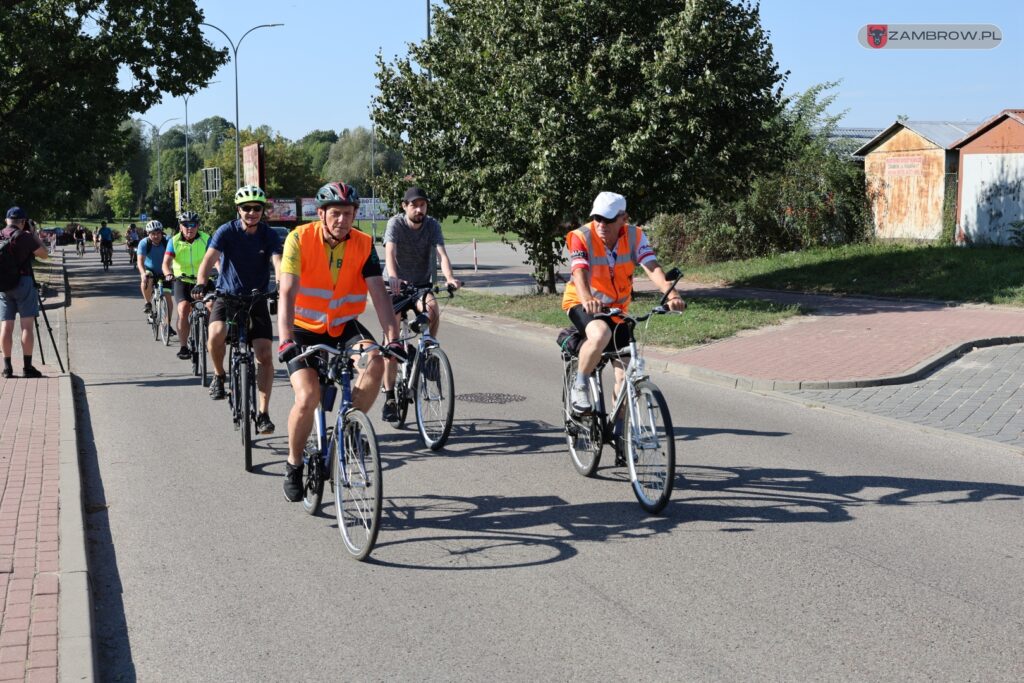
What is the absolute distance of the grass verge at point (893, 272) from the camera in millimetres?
19109

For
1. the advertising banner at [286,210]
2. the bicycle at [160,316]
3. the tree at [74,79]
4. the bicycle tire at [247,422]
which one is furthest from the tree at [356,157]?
the bicycle tire at [247,422]

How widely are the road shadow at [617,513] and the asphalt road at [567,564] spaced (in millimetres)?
21

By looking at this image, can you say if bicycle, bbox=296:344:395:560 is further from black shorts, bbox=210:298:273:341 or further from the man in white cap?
black shorts, bbox=210:298:273:341

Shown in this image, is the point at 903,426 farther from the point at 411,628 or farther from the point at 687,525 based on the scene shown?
the point at 411,628

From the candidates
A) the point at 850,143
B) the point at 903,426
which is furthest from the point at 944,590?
the point at 850,143

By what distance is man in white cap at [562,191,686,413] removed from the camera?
271 inches

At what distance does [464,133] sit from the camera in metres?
20.8

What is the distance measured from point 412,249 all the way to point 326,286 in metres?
3.23

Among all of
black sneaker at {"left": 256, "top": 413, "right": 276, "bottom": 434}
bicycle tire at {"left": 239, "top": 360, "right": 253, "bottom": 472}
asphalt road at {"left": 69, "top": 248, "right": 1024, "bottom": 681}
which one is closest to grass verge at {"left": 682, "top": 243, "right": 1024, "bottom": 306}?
asphalt road at {"left": 69, "top": 248, "right": 1024, "bottom": 681}

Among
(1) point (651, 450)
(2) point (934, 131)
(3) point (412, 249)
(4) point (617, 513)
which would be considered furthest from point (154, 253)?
(2) point (934, 131)

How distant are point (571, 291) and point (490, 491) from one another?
1440mm

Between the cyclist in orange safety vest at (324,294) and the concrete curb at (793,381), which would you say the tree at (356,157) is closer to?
the concrete curb at (793,381)

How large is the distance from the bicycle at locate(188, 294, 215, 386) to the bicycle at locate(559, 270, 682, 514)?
5.41 m

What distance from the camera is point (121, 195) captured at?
135 m
